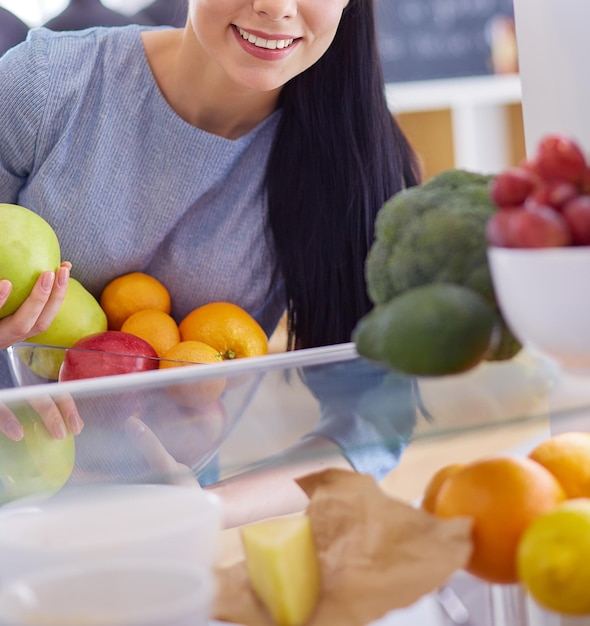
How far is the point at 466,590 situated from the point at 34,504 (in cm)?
25

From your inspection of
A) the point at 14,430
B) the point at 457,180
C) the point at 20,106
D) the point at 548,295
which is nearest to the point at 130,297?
the point at 20,106

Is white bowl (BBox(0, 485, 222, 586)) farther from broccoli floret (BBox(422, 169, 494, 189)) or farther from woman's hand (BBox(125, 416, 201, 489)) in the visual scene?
broccoli floret (BBox(422, 169, 494, 189))

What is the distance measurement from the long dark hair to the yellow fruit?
0.89 meters

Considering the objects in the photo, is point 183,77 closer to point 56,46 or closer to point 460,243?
point 56,46

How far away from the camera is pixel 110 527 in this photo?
1.54 ft

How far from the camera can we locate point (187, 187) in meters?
1.41

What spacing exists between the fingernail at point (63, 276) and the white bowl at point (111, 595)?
64cm

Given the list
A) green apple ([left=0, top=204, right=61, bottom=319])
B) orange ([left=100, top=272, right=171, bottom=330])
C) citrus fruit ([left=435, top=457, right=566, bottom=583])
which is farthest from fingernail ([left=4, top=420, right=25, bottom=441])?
orange ([left=100, top=272, right=171, bottom=330])

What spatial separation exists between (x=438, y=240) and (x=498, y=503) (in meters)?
0.15

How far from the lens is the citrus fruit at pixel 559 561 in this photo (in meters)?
0.45

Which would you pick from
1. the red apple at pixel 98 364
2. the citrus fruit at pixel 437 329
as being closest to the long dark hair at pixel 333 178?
the red apple at pixel 98 364

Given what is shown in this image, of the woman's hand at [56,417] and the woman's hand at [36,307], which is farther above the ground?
the woman's hand at [56,417]

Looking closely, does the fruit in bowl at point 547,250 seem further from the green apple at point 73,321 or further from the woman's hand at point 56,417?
the green apple at point 73,321

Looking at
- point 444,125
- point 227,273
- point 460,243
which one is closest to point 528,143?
point 460,243
